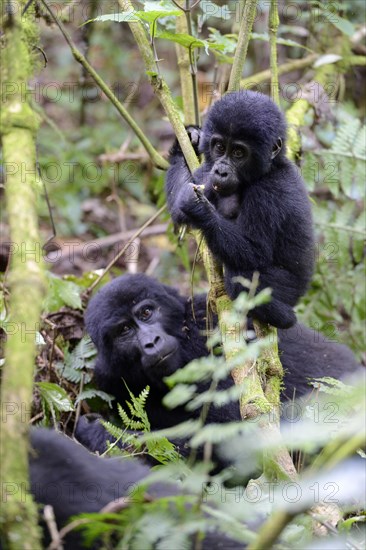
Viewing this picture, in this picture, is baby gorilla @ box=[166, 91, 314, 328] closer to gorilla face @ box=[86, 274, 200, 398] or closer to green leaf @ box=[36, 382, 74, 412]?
gorilla face @ box=[86, 274, 200, 398]

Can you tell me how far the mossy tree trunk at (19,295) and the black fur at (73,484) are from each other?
46 centimetres

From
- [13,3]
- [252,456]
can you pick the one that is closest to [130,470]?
[252,456]

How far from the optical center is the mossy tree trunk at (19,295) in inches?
84.4

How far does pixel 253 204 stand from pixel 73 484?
100 inches

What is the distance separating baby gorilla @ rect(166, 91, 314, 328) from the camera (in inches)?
184

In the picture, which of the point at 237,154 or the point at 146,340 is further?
the point at 146,340

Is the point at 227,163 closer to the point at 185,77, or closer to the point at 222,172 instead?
the point at 222,172

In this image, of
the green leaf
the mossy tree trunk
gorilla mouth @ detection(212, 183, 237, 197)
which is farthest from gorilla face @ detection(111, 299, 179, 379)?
the mossy tree trunk

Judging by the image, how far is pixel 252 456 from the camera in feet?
8.85

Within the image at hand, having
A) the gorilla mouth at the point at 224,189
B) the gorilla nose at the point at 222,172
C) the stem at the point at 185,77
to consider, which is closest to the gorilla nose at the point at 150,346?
the gorilla mouth at the point at 224,189

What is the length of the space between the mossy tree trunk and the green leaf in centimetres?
238

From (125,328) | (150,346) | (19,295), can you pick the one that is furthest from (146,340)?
(19,295)

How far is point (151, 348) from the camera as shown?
5281 millimetres

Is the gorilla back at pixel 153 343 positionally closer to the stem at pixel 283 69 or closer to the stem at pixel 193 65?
the stem at pixel 193 65
